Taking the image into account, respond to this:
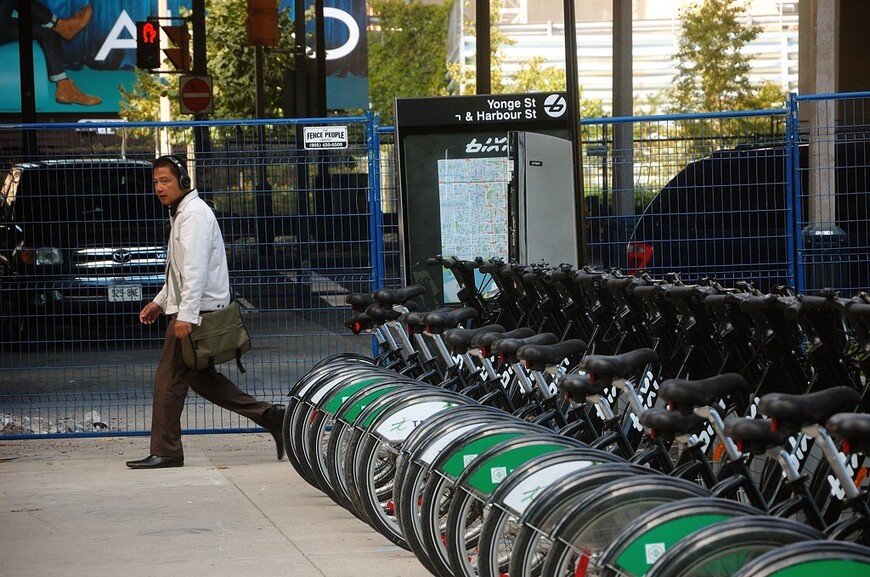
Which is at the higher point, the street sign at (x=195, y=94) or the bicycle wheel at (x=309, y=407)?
the street sign at (x=195, y=94)

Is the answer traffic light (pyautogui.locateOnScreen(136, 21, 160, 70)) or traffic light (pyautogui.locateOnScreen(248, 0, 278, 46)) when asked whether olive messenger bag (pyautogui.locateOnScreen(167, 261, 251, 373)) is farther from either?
traffic light (pyautogui.locateOnScreen(136, 21, 160, 70))

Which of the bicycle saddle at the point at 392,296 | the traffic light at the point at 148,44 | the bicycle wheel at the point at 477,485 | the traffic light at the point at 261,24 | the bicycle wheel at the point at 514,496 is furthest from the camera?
the traffic light at the point at 148,44

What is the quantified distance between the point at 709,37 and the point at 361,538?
52.5 feet

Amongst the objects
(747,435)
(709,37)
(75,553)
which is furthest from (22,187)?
(709,37)

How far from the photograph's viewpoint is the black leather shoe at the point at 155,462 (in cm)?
838

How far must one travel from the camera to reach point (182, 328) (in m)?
8.04

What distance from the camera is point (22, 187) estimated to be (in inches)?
361

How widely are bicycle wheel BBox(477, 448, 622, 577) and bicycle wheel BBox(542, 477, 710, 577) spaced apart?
0.36 meters

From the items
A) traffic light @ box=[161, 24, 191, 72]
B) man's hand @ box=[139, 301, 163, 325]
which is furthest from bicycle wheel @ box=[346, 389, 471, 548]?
traffic light @ box=[161, 24, 191, 72]

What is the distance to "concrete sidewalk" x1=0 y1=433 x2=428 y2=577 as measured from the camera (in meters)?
6.07

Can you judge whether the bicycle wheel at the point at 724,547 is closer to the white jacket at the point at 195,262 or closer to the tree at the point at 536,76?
the white jacket at the point at 195,262

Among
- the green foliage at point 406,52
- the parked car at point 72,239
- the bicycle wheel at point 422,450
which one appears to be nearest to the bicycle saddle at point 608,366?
the bicycle wheel at point 422,450

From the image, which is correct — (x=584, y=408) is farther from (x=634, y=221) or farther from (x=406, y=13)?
(x=406, y=13)

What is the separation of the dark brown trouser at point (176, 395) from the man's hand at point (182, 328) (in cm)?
16
